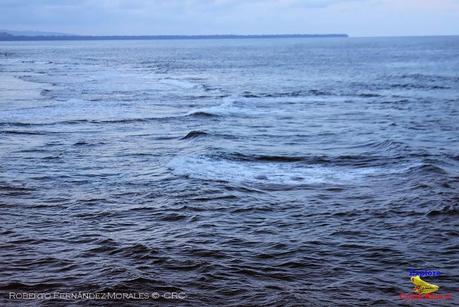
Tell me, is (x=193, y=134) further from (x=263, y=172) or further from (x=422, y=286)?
(x=422, y=286)

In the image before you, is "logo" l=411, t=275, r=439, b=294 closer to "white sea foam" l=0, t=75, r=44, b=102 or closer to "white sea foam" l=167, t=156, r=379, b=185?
"white sea foam" l=167, t=156, r=379, b=185

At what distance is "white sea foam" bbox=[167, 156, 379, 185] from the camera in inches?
687

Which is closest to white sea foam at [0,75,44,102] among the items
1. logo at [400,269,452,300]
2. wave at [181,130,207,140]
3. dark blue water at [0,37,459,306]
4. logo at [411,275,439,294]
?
dark blue water at [0,37,459,306]

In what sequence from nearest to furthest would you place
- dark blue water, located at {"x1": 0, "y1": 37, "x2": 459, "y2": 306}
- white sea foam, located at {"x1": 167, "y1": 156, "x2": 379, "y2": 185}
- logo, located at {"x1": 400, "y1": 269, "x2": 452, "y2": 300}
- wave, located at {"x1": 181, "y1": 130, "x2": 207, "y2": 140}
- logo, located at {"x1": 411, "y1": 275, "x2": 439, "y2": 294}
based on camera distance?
logo, located at {"x1": 400, "y1": 269, "x2": 452, "y2": 300} → logo, located at {"x1": 411, "y1": 275, "x2": 439, "y2": 294} → dark blue water, located at {"x1": 0, "y1": 37, "x2": 459, "y2": 306} → white sea foam, located at {"x1": 167, "y1": 156, "x2": 379, "y2": 185} → wave, located at {"x1": 181, "y1": 130, "x2": 207, "y2": 140}

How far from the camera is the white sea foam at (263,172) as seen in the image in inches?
687

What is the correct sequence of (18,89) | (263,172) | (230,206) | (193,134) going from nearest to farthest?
(230,206) → (263,172) → (193,134) → (18,89)

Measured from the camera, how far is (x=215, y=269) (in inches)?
408

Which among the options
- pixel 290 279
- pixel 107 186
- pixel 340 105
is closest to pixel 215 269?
pixel 290 279

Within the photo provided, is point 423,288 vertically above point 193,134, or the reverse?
point 423,288

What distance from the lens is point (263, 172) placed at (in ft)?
61.0

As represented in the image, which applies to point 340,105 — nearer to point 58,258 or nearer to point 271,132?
point 271,132

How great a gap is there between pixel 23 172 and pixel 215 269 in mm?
10072

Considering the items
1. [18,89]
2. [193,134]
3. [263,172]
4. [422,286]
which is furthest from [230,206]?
[18,89]

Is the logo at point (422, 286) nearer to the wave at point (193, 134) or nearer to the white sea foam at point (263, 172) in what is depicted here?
the white sea foam at point (263, 172)
